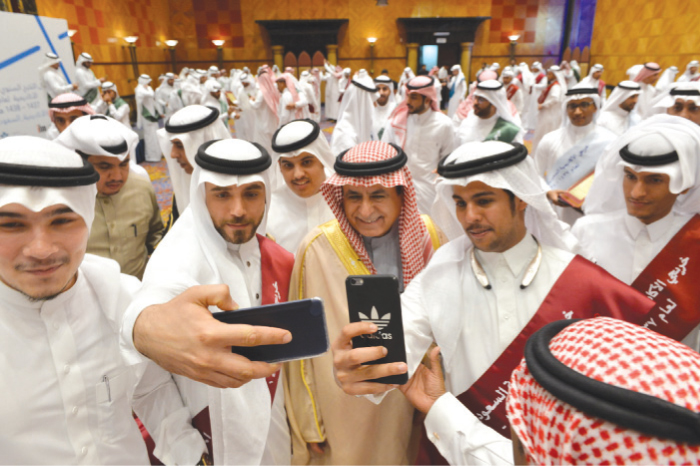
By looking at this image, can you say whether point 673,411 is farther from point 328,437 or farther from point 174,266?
point 328,437

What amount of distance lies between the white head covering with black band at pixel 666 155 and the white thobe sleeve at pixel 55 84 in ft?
22.5

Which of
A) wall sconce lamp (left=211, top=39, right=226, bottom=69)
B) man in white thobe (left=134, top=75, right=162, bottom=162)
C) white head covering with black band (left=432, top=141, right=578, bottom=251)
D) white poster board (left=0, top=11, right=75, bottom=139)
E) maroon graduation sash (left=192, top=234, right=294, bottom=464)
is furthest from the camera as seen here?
wall sconce lamp (left=211, top=39, right=226, bottom=69)

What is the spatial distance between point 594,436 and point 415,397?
88cm

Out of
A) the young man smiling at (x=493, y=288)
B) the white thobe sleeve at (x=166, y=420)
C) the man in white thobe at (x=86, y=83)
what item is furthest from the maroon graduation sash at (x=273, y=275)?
the man in white thobe at (x=86, y=83)

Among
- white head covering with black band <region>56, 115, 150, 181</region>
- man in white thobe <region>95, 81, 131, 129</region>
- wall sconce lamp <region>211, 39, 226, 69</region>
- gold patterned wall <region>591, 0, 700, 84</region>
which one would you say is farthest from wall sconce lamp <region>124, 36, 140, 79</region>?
gold patterned wall <region>591, 0, 700, 84</region>

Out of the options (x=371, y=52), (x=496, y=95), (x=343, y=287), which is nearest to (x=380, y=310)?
(x=343, y=287)

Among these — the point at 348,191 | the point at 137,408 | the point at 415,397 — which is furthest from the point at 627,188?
the point at 137,408

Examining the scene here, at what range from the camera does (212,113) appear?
140 inches

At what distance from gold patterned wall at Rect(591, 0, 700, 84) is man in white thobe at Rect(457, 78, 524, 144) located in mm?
11689

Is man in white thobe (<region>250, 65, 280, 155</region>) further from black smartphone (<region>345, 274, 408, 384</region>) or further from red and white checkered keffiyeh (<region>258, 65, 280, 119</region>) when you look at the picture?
black smartphone (<region>345, 274, 408, 384</region>)

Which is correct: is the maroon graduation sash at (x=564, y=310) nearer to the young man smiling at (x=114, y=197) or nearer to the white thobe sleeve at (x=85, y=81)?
the young man smiling at (x=114, y=197)

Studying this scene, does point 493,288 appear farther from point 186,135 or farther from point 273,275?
point 186,135

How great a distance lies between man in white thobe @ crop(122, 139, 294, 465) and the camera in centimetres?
163

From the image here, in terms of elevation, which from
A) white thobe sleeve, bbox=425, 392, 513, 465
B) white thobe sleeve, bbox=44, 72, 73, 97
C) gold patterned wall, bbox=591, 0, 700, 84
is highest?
gold patterned wall, bbox=591, 0, 700, 84
